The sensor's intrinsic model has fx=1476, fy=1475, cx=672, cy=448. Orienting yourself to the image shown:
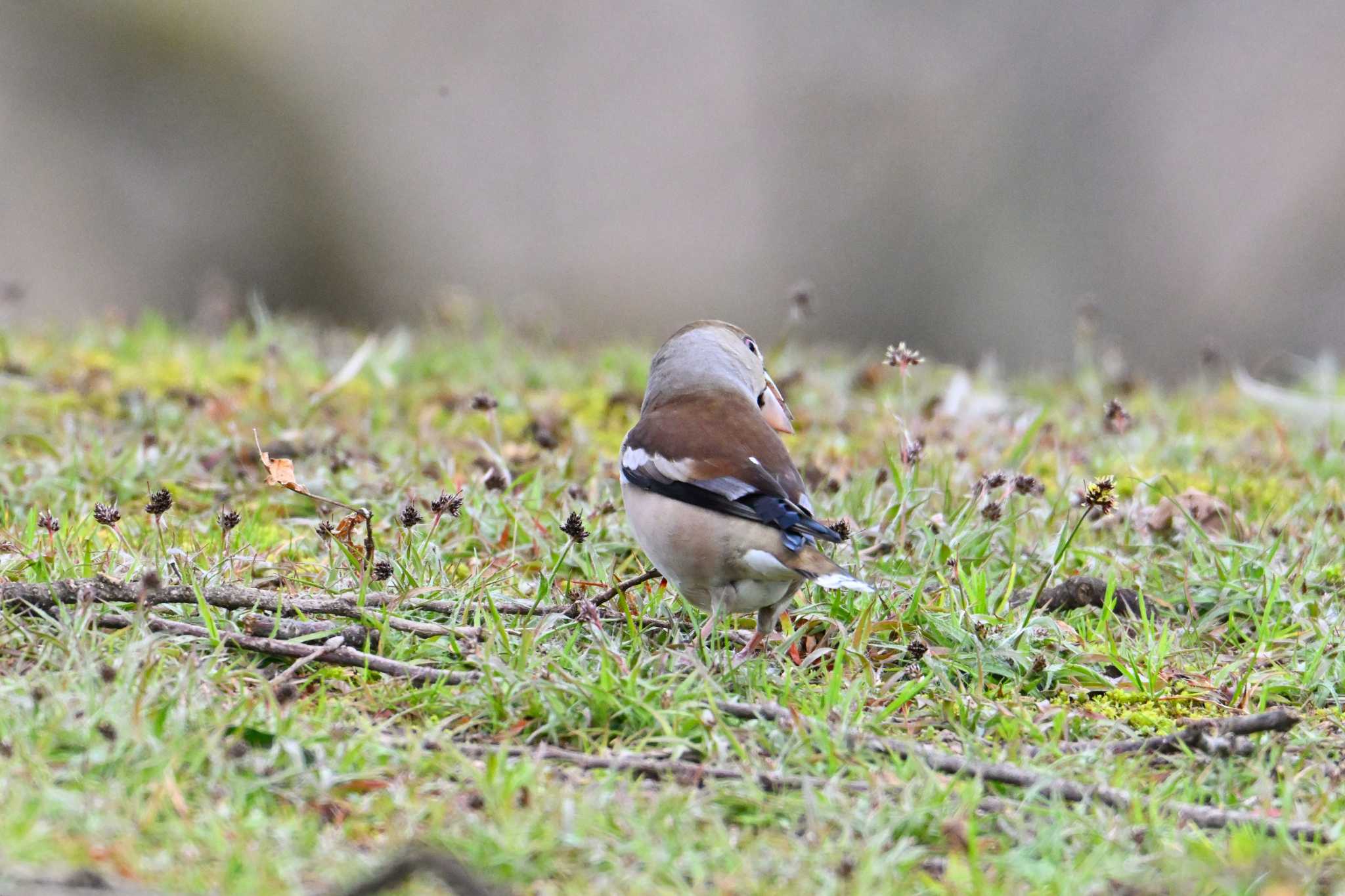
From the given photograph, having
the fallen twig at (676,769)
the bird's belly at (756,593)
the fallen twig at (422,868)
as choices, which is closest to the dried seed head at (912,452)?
the bird's belly at (756,593)

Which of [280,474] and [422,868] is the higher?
[280,474]

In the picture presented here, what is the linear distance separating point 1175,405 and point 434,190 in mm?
7143

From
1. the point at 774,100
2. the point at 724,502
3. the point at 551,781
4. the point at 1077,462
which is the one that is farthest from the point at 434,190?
the point at 551,781

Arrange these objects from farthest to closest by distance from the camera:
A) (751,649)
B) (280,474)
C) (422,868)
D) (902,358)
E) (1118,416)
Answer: (1118,416) → (902,358) → (280,474) → (751,649) → (422,868)

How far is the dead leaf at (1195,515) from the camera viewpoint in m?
5.31

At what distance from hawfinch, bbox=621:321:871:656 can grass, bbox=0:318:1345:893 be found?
20 cm

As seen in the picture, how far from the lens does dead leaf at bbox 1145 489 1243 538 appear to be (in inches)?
209

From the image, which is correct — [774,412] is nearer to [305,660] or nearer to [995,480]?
[995,480]

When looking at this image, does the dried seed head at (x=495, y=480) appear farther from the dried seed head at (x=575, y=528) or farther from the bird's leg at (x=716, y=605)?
the bird's leg at (x=716, y=605)

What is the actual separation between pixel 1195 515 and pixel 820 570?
7.29 feet

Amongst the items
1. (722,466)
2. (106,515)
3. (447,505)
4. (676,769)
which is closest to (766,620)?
(722,466)

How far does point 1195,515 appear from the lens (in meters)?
5.43

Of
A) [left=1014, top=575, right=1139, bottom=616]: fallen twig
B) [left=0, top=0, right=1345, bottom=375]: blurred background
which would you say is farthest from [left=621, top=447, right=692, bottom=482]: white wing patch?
[left=0, top=0, right=1345, bottom=375]: blurred background

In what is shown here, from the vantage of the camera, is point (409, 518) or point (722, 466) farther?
point (409, 518)
